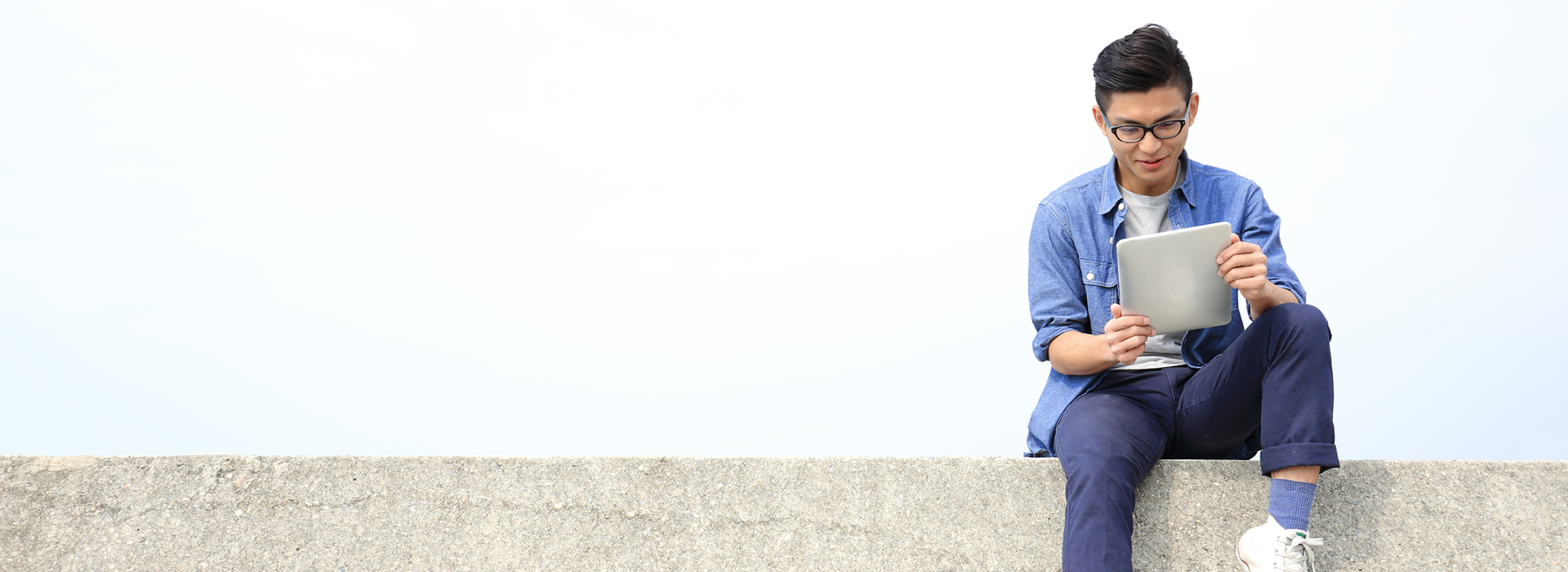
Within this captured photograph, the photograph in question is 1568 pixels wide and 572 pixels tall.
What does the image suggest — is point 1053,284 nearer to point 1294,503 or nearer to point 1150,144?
point 1150,144

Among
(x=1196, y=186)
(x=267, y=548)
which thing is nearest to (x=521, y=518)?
(x=267, y=548)

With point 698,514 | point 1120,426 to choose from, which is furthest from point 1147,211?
point 698,514

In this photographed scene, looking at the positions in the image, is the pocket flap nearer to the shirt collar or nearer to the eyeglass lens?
the shirt collar

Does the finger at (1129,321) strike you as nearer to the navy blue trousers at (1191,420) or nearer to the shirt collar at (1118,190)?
the navy blue trousers at (1191,420)

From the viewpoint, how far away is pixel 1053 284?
215 cm

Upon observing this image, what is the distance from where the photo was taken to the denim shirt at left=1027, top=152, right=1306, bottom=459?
2.11m

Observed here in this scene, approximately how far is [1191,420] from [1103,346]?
0.89 ft

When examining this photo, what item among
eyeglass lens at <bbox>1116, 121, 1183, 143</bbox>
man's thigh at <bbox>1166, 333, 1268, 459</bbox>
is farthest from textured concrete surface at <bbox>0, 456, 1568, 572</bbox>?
eyeglass lens at <bbox>1116, 121, 1183, 143</bbox>

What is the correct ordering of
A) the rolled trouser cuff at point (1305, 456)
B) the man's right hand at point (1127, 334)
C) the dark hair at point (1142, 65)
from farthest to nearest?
the dark hair at point (1142, 65)
the man's right hand at point (1127, 334)
the rolled trouser cuff at point (1305, 456)

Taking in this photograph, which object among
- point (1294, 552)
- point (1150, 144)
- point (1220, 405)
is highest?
point (1150, 144)

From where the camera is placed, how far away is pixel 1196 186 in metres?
2.20

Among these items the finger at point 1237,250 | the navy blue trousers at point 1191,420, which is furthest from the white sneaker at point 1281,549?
the finger at point 1237,250

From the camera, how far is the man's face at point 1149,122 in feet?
6.48

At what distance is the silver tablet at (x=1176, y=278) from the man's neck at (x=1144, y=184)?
0.41 m
